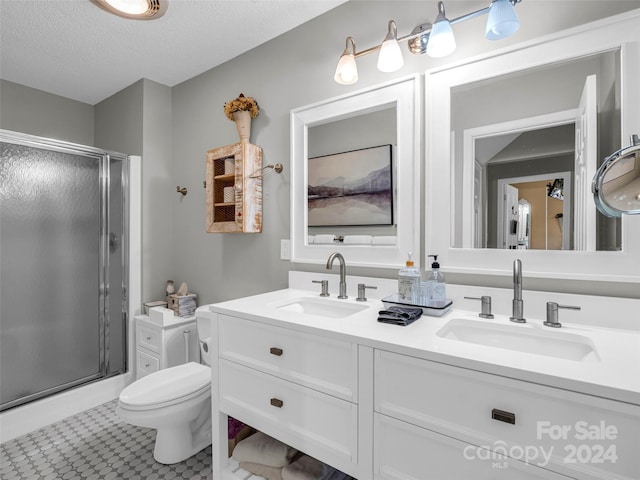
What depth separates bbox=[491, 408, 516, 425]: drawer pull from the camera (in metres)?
0.78

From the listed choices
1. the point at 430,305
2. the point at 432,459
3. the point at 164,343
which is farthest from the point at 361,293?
the point at 164,343

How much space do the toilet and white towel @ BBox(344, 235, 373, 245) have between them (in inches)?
36.9

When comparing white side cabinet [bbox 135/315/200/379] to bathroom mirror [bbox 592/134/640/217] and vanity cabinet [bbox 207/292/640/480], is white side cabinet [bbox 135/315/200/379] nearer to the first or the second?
vanity cabinet [bbox 207/292/640/480]

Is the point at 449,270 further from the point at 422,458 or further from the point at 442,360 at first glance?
the point at 422,458

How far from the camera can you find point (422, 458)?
0.91 metres

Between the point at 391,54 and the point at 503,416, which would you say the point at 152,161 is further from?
the point at 503,416

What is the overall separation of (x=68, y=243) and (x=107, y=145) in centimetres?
105

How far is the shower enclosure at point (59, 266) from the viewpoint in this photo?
201cm

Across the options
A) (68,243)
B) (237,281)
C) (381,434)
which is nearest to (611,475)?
(381,434)

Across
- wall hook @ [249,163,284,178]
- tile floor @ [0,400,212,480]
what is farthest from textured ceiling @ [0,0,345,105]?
tile floor @ [0,400,212,480]

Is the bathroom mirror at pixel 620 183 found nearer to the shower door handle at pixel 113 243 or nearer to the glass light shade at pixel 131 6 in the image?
the glass light shade at pixel 131 6

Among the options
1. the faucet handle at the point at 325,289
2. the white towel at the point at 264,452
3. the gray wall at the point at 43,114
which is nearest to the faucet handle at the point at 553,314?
the faucet handle at the point at 325,289

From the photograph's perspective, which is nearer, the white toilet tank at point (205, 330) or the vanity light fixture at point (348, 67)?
the vanity light fixture at point (348, 67)

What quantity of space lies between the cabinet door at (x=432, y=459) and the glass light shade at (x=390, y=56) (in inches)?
52.3
